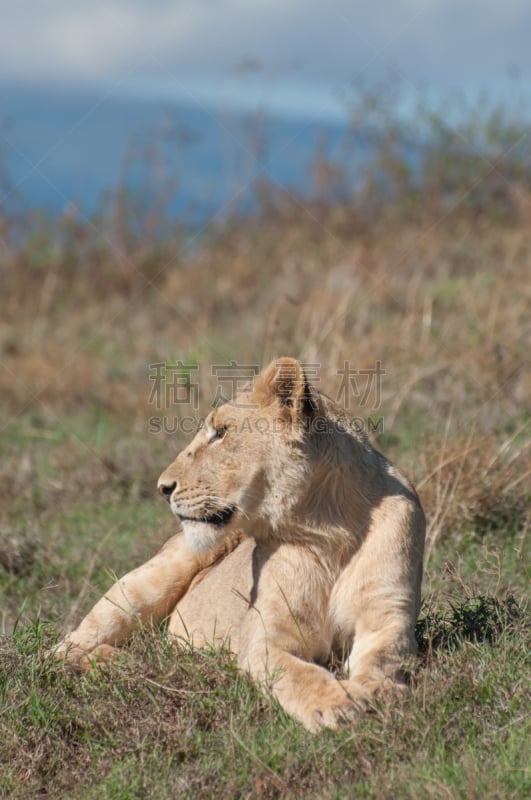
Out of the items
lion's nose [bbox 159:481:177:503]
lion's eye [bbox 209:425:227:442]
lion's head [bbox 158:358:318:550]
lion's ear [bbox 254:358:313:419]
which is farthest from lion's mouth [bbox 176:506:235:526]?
lion's ear [bbox 254:358:313:419]

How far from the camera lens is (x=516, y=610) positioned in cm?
430

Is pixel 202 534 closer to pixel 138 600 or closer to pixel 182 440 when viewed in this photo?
pixel 138 600

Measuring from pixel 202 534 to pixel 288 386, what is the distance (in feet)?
2.17

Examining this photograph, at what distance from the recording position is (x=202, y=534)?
4.27 m

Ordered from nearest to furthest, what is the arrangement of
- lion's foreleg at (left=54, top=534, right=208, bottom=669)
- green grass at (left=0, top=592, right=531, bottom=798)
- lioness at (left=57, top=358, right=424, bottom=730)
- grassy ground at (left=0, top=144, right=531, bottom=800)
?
1. green grass at (left=0, top=592, right=531, bottom=798)
2. grassy ground at (left=0, top=144, right=531, bottom=800)
3. lioness at (left=57, top=358, right=424, bottom=730)
4. lion's foreleg at (left=54, top=534, right=208, bottom=669)

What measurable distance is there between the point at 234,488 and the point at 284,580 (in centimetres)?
37

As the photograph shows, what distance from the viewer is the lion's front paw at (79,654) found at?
14.1 ft

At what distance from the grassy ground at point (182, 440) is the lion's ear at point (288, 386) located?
94cm

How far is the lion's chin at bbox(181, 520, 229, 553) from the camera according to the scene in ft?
13.9

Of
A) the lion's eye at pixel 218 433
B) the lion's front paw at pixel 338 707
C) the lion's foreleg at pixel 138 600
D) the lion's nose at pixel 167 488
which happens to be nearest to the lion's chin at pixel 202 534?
the lion's nose at pixel 167 488

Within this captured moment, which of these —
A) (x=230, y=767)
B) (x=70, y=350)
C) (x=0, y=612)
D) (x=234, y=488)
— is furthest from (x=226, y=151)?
(x=230, y=767)

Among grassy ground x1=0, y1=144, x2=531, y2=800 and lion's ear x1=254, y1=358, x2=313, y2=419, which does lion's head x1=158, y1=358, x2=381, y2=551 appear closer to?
lion's ear x1=254, y1=358, x2=313, y2=419

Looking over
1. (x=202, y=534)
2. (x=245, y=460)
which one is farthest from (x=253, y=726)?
(x=245, y=460)

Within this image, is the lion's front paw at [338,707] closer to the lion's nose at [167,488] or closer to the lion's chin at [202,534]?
the lion's chin at [202,534]
